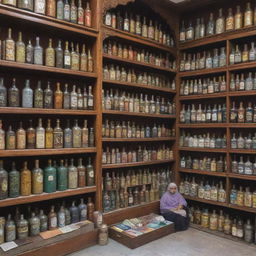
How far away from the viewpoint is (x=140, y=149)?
129 inches

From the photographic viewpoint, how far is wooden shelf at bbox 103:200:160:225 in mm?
2807

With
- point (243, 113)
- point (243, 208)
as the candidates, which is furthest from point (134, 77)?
point (243, 208)

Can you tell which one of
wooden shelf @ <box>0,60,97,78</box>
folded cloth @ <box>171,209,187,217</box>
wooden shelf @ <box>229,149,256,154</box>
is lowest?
folded cloth @ <box>171,209,187,217</box>

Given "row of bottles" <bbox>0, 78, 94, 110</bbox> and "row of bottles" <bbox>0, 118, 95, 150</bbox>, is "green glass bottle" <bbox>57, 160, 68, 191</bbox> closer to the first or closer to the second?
"row of bottles" <bbox>0, 118, 95, 150</bbox>

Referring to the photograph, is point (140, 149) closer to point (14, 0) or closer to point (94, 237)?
point (94, 237)

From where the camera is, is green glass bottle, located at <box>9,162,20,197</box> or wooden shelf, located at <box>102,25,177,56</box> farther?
wooden shelf, located at <box>102,25,177,56</box>

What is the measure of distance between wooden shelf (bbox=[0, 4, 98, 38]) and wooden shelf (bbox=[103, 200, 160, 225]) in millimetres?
1858

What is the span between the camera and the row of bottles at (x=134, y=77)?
294cm

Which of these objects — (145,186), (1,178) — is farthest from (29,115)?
(145,186)

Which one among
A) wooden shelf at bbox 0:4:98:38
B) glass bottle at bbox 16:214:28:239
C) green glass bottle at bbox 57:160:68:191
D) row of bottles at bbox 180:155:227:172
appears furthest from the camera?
row of bottles at bbox 180:155:227:172

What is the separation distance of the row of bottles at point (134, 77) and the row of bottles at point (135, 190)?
111 centimetres

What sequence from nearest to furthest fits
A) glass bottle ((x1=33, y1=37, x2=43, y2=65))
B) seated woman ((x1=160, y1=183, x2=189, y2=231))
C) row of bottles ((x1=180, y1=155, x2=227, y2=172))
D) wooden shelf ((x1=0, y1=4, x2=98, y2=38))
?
wooden shelf ((x1=0, y1=4, x2=98, y2=38)), glass bottle ((x1=33, y1=37, x2=43, y2=65)), seated woman ((x1=160, y1=183, x2=189, y2=231)), row of bottles ((x1=180, y1=155, x2=227, y2=172))

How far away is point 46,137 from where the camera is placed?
2418mm

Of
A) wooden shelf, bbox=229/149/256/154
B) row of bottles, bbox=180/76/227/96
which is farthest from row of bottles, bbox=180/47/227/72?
wooden shelf, bbox=229/149/256/154
